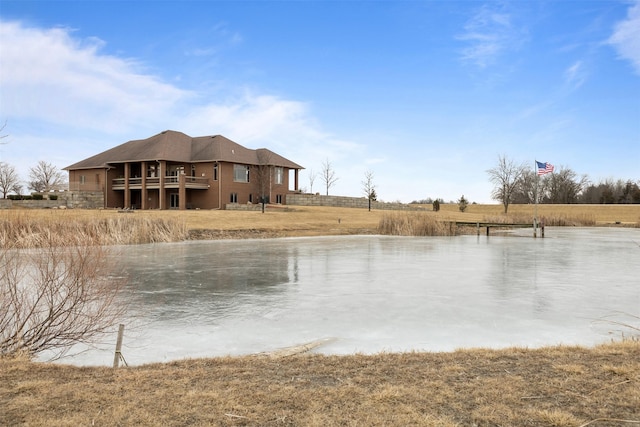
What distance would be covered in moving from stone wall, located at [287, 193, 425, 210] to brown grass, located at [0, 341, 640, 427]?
51279 mm

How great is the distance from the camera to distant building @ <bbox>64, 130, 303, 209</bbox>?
159 ft

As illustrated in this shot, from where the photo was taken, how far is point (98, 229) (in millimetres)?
22609

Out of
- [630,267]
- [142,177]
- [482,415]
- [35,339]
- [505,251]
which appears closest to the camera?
[482,415]

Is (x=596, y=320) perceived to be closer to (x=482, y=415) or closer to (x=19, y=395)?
(x=482, y=415)

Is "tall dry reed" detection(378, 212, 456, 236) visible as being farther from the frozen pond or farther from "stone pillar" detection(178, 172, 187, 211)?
"stone pillar" detection(178, 172, 187, 211)

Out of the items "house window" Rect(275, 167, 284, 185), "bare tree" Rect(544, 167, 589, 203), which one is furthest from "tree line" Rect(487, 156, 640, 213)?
"house window" Rect(275, 167, 284, 185)

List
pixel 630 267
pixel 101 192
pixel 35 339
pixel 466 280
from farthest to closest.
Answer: pixel 101 192 → pixel 630 267 → pixel 466 280 → pixel 35 339

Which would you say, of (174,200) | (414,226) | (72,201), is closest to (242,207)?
(174,200)

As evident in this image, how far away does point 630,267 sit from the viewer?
15.6 m

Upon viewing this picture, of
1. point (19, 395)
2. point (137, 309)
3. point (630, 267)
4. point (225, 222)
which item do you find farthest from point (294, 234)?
point (19, 395)

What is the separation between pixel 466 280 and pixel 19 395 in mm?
10517

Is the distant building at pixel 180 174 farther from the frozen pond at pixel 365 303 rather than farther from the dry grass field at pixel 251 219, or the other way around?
the frozen pond at pixel 365 303

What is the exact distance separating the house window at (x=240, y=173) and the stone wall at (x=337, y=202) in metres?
7.10

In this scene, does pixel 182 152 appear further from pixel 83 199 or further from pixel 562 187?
pixel 562 187
